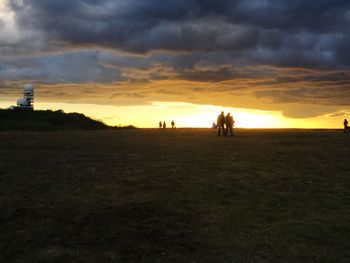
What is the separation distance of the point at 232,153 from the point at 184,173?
8.39 meters

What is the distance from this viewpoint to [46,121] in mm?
90500

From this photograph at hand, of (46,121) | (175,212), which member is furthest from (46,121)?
(175,212)

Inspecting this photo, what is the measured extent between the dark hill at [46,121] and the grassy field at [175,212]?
2403 inches

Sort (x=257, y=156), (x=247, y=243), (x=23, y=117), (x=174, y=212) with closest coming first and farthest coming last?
(x=247, y=243) < (x=174, y=212) < (x=257, y=156) < (x=23, y=117)

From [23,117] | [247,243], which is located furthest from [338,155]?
[23,117]

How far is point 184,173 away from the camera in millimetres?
19953

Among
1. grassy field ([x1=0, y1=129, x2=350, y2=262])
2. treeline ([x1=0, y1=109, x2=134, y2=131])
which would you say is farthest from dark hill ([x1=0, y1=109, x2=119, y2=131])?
grassy field ([x1=0, y1=129, x2=350, y2=262])

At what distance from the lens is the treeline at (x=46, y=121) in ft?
267

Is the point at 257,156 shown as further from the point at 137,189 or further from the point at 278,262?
the point at 278,262

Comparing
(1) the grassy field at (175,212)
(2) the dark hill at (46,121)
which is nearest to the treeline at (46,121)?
(2) the dark hill at (46,121)

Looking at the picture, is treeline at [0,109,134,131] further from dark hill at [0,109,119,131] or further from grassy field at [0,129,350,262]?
grassy field at [0,129,350,262]

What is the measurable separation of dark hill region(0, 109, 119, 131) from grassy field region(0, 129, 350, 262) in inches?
2403

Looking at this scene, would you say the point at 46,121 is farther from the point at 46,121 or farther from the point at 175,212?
the point at 175,212

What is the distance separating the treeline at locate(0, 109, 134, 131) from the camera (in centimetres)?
8144
